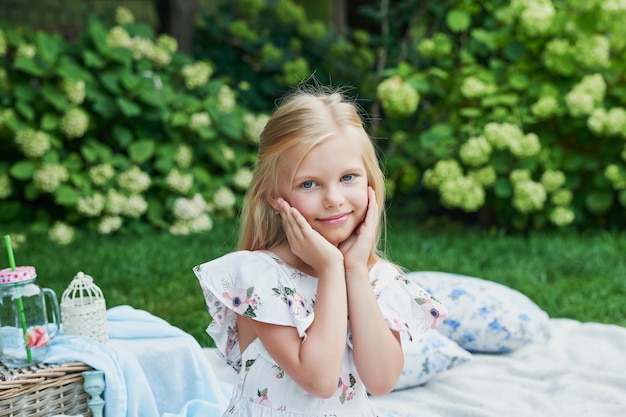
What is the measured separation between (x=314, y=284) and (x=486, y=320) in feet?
5.31

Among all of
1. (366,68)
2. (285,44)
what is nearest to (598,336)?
(366,68)

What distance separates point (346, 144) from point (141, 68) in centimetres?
392

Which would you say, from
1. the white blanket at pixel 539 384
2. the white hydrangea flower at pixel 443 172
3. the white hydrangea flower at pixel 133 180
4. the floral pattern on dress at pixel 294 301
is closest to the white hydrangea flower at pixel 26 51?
the white hydrangea flower at pixel 133 180

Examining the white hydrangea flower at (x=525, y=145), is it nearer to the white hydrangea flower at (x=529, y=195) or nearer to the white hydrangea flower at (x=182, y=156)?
the white hydrangea flower at (x=529, y=195)

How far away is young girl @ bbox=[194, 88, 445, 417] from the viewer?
1.75m

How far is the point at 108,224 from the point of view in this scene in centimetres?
517

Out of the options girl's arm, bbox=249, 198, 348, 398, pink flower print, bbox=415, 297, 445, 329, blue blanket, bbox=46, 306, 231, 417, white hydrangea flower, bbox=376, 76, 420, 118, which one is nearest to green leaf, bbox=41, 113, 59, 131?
white hydrangea flower, bbox=376, 76, 420, 118

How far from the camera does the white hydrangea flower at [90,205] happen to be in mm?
5070

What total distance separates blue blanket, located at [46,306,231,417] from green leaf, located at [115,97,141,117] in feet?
8.58

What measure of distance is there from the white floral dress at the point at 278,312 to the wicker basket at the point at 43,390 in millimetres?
551

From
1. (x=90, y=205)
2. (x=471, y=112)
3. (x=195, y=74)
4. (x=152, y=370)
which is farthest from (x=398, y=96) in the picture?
(x=152, y=370)

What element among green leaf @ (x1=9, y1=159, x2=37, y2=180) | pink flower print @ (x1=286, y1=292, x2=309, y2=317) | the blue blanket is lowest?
the blue blanket

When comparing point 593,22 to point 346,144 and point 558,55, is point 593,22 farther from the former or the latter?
point 346,144

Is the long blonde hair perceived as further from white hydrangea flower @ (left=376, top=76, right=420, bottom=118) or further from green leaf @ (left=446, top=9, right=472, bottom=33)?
green leaf @ (left=446, top=9, right=472, bottom=33)
